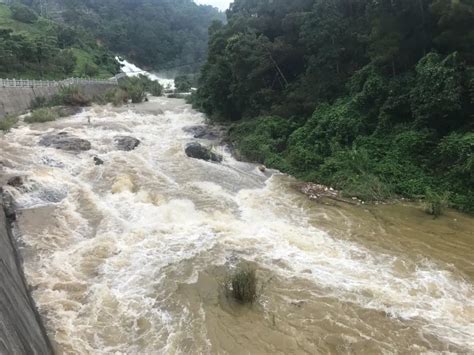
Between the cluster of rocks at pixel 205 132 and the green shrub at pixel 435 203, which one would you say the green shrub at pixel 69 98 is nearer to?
the cluster of rocks at pixel 205 132

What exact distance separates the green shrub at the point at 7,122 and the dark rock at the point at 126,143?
6189 millimetres

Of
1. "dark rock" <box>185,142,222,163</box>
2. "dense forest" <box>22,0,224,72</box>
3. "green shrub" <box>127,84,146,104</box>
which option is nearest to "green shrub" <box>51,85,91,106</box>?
"green shrub" <box>127,84,146,104</box>

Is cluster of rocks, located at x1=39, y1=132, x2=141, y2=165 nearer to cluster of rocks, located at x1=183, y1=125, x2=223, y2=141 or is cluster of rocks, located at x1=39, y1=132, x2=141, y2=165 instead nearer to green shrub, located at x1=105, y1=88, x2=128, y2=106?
cluster of rocks, located at x1=183, y1=125, x2=223, y2=141

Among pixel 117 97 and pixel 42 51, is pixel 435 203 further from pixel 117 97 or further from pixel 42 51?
pixel 42 51

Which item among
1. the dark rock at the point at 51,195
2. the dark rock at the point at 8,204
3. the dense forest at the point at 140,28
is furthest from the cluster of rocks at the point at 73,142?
the dense forest at the point at 140,28

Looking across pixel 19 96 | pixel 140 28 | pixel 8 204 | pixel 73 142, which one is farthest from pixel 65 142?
pixel 140 28

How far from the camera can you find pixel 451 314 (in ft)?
25.6

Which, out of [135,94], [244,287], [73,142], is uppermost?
[244,287]

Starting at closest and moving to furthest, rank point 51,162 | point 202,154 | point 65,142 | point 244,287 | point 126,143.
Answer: point 244,287 < point 51,162 < point 202,154 < point 65,142 < point 126,143

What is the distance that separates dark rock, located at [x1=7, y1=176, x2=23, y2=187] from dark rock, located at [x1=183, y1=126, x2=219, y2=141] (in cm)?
1131

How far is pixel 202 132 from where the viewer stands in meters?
24.7

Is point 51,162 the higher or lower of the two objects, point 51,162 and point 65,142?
the lower

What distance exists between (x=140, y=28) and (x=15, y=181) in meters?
91.6

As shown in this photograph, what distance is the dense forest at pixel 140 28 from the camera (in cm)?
9138
